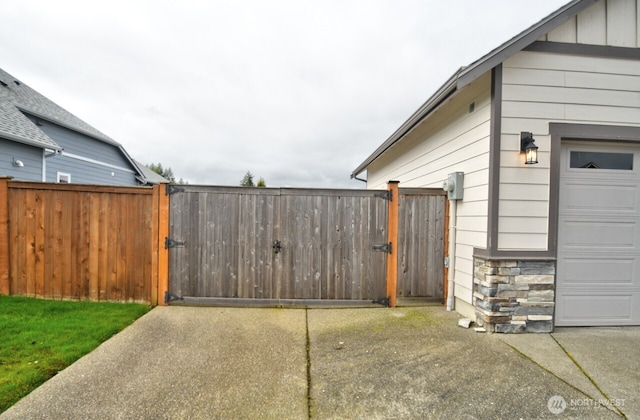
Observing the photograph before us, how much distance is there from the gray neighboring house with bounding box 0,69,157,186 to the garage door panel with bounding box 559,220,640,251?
35.9 feet

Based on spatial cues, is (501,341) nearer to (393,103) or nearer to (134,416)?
(134,416)

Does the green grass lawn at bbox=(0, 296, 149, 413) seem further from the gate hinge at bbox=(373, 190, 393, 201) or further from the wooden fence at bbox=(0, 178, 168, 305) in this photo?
the gate hinge at bbox=(373, 190, 393, 201)

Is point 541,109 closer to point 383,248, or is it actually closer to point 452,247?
point 452,247


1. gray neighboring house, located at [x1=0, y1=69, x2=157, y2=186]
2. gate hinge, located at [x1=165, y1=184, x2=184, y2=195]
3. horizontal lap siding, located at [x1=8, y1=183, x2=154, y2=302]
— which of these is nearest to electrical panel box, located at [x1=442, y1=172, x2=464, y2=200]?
gate hinge, located at [x1=165, y1=184, x2=184, y2=195]

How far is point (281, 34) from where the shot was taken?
268 inches

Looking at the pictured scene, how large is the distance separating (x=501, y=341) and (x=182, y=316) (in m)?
3.96

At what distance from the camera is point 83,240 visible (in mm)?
4094

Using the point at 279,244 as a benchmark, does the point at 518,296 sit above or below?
below

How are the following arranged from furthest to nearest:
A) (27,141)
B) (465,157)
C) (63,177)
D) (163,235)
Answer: (63,177)
(27,141)
(163,235)
(465,157)

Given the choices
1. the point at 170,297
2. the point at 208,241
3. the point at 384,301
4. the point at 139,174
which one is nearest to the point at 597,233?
the point at 384,301

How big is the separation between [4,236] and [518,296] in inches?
285

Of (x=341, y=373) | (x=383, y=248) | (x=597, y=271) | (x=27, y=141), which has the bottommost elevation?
(x=341, y=373)

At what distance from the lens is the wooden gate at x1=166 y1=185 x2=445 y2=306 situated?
4.08 meters

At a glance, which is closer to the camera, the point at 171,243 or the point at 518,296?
the point at 518,296
